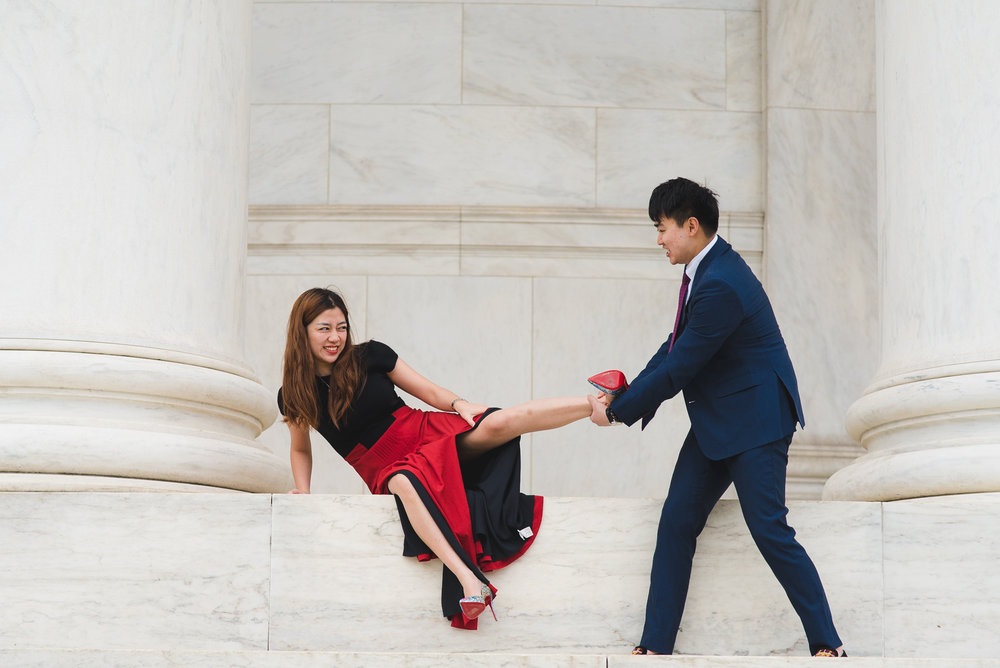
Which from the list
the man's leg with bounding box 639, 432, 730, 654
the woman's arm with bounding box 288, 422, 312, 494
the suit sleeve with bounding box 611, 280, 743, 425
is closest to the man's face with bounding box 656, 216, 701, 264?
the suit sleeve with bounding box 611, 280, 743, 425

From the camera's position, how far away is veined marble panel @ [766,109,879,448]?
14.4 m

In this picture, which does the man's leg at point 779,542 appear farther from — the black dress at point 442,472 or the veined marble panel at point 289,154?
the veined marble panel at point 289,154

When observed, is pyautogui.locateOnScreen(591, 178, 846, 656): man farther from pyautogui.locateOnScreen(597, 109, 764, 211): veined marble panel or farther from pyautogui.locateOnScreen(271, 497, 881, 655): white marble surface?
pyautogui.locateOnScreen(597, 109, 764, 211): veined marble panel

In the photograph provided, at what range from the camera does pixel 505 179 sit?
14922mm

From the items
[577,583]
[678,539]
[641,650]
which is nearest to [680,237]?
[678,539]

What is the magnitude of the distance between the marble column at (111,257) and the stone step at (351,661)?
5.57ft

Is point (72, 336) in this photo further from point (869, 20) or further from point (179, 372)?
point (869, 20)

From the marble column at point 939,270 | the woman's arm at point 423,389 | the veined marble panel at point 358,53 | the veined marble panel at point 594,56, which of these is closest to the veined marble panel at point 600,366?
the veined marble panel at point 594,56

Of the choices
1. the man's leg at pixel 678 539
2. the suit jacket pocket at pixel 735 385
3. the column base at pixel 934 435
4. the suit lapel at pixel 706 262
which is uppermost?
the suit lapel at pixel 706 262

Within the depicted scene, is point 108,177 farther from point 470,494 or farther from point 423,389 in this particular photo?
point 470,494

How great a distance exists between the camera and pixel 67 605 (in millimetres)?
8219

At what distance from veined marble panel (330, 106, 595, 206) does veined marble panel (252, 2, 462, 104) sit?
0.23m

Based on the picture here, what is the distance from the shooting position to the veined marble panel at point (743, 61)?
15.2m

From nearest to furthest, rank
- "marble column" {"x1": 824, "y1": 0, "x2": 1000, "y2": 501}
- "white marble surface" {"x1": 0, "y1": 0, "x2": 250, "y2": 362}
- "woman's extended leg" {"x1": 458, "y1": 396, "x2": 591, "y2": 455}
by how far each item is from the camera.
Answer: "white marble surface" {"x1": 0, "y1": 0, "x2": 250, "y2": 362} < "marble column" {"x1": 824, "y1": 0, "x2": 1000, "y2": 501} < "woman's extended leg" {"x1": 458, "y1": 396, "x2": 591, "y2": 455}
